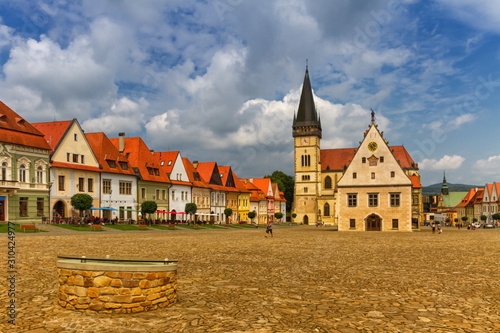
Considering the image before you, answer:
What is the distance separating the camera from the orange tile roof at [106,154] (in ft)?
188

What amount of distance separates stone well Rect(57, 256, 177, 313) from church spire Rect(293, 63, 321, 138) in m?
109

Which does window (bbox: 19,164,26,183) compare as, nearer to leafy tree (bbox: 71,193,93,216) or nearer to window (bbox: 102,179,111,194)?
leafy tree (bbox: 71,193,93,216)

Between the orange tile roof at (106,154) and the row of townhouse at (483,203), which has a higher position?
the orange tile roof at (106,154)

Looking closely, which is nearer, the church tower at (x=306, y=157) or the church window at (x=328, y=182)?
the church tower at (x=306, y=157)

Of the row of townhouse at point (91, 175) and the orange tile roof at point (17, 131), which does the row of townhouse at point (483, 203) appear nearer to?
the row of townhouse at point (91, 175)

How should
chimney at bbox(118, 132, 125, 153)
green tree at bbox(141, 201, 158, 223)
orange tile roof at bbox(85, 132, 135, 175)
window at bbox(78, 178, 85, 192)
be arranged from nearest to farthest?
window at bbox(78, 178, 85, 192), green tree at bbox(141, 201, 158, 223), orange tile roof at bbox(85, 132, 135, 175), chimney at bbox(118, 132, 125, 153)

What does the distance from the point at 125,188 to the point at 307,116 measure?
6697 centimetres

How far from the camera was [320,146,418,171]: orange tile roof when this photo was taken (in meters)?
114

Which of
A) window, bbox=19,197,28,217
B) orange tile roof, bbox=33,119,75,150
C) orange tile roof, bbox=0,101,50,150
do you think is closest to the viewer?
orange tile roof, bbox=0,101,50,150

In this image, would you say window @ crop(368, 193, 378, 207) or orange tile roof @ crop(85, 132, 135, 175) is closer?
orange tile roof @ crop(85, 132, 135, 175)

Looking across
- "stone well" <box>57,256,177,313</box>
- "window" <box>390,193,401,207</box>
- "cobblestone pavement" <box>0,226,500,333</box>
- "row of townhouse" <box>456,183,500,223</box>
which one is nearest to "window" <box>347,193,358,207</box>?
"window" <box>390,193,401,207</box>

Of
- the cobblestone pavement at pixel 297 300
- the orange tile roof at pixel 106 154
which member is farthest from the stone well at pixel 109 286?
the orange tile roof at pixel 106 154

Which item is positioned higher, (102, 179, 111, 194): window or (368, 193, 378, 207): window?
(102, 179, 111, 194): window

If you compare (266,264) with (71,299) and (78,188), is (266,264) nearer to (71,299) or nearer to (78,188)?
(71,299)
